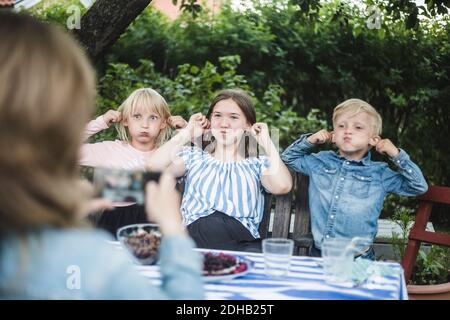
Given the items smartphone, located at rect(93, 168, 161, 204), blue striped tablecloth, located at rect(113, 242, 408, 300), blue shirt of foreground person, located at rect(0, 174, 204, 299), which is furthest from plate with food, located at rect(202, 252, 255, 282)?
blue shirt of foreground person, located at rect(0, 174, 204, 299)

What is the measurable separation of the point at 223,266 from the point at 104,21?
2253 millimetres

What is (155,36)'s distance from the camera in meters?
6.59

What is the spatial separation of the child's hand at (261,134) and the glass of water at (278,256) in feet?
4.08

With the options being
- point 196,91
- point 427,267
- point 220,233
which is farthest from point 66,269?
point 196,91

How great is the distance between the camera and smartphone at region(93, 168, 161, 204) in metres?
1.64

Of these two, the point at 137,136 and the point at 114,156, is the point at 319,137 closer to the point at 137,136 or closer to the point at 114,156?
the point at 137,136

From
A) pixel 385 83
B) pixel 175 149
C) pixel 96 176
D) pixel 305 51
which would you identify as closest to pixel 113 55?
pixel 305 51

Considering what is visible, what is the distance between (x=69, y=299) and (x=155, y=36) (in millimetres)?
5528

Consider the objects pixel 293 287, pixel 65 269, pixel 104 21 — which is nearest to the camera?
pixel 65 269

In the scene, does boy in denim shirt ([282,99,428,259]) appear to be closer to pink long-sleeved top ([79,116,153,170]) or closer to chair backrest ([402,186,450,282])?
chair backrest ([402,186,450,282])

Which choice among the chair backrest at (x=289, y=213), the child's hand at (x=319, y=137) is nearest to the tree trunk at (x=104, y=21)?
the child's hand at (x=319, y=137)

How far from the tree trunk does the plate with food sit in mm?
2065

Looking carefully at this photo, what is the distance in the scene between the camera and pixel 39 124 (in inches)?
45.4

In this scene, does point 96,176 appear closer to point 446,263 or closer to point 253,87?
point 446,263
